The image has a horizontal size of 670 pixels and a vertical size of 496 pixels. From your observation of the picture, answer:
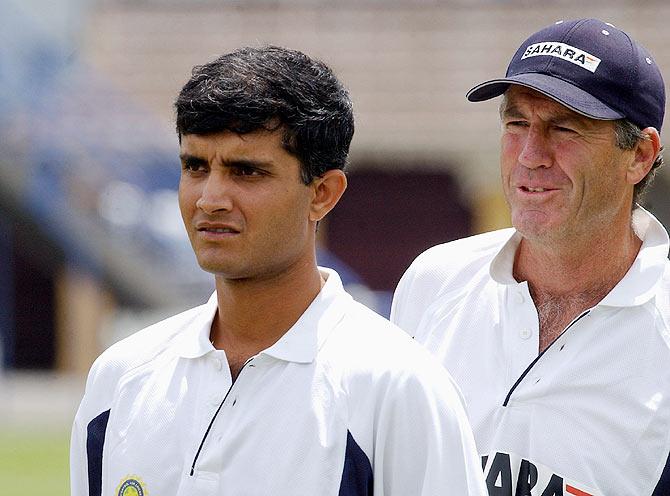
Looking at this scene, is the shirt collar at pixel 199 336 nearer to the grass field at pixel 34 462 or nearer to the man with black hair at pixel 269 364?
the man with black hair at pixel 269 364

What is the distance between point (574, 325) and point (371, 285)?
1570 centimetres

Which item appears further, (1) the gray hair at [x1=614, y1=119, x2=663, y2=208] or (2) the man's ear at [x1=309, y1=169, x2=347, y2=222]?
(1) the gray hair at [x1=614, y1=119, x2=663, y2=208]

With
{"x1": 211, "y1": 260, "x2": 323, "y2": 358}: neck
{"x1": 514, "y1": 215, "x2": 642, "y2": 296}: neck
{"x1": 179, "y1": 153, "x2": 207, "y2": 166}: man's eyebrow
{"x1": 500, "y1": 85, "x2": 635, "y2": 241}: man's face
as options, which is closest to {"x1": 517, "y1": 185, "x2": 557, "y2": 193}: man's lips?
{"x1": 500, "y1": 85, "x2": 635, "y2": 241}: man's face

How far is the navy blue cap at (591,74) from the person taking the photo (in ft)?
12.0

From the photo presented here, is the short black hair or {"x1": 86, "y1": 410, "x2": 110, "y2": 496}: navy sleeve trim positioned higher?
the short black hair

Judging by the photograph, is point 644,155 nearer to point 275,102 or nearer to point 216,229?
point 275,102

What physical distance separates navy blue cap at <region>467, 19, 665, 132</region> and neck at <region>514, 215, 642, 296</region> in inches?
11.1

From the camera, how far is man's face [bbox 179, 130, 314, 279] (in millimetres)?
3051

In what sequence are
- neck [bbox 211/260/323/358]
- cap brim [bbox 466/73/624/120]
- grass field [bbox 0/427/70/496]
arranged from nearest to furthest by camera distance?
neck [bbox 211/260/323/358], cap brim [bbox 466/73/624/120], grass field [bbox 0/427/70/496]

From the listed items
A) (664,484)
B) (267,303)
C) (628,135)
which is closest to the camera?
(267,303)

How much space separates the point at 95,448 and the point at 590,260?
4.29 ft

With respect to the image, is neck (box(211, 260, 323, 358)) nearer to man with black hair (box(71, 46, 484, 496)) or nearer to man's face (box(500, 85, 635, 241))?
man with black hair (box(71, 46, 484, 496))

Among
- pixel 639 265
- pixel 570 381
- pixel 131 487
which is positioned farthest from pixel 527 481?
pixel 131 487

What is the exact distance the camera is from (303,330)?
3129 millimetres
